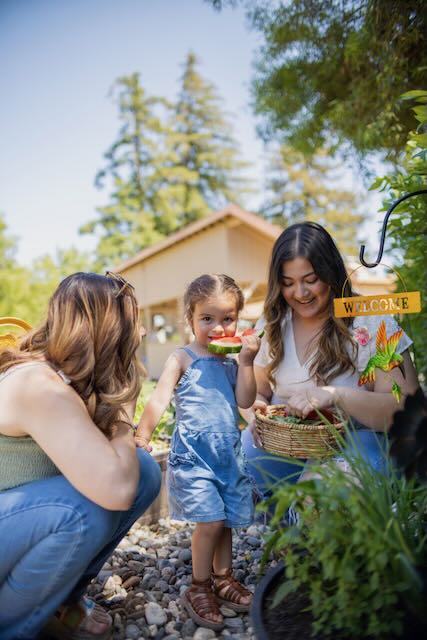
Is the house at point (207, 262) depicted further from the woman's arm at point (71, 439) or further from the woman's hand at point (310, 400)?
the woman's arm at point (71, 439)

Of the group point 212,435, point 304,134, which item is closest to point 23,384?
point 212,435

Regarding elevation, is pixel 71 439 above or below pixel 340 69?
below

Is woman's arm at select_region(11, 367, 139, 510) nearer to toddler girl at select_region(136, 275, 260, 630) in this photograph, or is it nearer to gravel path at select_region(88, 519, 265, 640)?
toddler girl at select_region(136, 275, 260, 630)

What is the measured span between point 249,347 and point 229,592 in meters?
1.06

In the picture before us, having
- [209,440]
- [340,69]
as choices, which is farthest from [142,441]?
[340,69]

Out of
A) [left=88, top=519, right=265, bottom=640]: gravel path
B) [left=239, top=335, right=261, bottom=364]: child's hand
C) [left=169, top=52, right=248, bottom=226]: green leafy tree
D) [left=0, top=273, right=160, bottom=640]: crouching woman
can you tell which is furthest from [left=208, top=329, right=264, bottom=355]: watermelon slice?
[left=169, top=52, right=248, bottom=226]: green leafy tree

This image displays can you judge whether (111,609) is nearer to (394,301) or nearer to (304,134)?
(394,301)

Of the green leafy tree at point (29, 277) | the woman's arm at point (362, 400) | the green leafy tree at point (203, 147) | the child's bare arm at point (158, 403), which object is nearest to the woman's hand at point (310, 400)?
the woman's arm at point (362, 400)

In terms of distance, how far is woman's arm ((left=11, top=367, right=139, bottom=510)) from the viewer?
1.56m

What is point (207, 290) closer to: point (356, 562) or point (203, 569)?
point (203, 569)

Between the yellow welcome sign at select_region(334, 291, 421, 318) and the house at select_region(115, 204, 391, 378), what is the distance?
850cm

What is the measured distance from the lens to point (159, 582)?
7.94 feet

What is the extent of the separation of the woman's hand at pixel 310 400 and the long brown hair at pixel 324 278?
296mm

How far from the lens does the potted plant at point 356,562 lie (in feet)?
3.77
